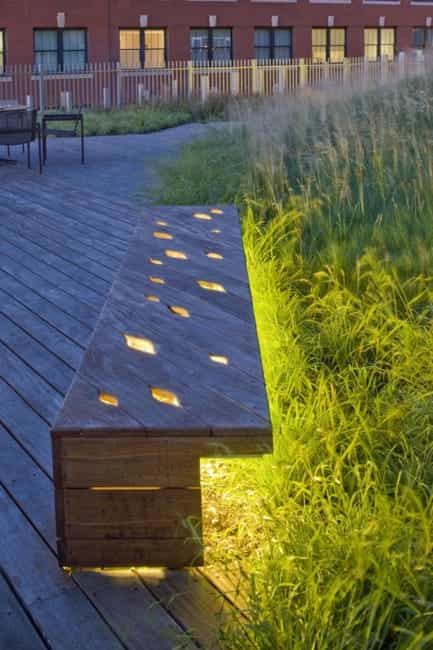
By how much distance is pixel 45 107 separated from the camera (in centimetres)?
2731

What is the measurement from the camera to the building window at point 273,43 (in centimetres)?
3303

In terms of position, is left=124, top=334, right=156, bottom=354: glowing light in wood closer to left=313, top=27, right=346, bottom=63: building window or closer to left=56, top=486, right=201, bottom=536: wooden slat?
left=56, top=486, right=201, bottom=536: wooden slat

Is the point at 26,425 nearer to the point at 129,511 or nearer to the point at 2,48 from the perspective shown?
the point at 129,511

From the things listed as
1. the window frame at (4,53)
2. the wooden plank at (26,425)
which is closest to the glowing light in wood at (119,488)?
the wooden plank at (26,425)

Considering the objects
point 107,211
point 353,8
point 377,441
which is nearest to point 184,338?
point 377,441

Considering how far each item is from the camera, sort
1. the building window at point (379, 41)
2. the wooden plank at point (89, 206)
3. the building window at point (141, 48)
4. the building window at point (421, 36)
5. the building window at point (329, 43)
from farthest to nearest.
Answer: the building window at point (421, 36) < the building window at point (379, 41) < the building window at point (329, 43) < the building window at point (141, 48) < the wooden plank at point (89, 206)

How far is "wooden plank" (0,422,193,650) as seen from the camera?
270 cm

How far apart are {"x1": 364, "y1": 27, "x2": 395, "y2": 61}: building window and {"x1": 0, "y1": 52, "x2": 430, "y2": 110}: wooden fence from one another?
20.0 ft

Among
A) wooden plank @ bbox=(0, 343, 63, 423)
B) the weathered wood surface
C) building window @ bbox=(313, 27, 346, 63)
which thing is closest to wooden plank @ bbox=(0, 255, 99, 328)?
wooden plank @ bbox=(0, 343, 63, 423)

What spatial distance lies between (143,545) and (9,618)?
0.43m

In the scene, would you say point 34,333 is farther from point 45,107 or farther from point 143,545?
point 45,107

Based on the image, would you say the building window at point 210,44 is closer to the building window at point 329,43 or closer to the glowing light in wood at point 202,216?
the building window at point 329,43

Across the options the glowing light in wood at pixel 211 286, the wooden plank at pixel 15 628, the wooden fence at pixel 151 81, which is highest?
the wooden fence at pixel 151 81

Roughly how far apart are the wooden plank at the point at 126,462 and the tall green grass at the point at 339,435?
333 mm
